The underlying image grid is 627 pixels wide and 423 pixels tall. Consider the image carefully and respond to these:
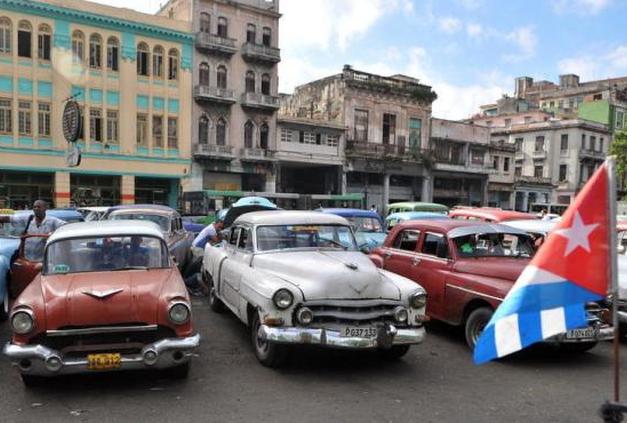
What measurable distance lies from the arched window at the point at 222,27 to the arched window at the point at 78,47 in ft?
27.4

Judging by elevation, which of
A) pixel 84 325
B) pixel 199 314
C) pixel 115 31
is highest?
pixel 115 31

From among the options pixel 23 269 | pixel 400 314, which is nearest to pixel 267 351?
pixel 400 314

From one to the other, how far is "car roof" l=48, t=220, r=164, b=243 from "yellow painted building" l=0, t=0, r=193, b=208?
2331cm

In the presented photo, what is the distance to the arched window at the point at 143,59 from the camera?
31.9 meters

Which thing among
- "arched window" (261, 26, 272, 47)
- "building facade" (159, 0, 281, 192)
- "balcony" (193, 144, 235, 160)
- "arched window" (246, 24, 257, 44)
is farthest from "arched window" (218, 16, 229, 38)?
"balcony" (193, 144, 235, 160)

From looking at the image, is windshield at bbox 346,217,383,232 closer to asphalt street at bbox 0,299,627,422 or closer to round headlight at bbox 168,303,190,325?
asphalt street at bbox 0,299,627,422

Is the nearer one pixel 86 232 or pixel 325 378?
pixel 325 378

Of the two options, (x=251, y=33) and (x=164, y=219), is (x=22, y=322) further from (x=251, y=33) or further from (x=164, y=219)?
(x=251, y=33)

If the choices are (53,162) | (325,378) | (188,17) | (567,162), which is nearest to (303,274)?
(325,378)

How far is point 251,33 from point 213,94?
5.49m

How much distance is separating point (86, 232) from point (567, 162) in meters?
58.8

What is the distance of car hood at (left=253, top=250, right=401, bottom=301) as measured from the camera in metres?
5.98

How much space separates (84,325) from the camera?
5164 millimetres

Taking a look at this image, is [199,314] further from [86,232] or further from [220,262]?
[86,232]
